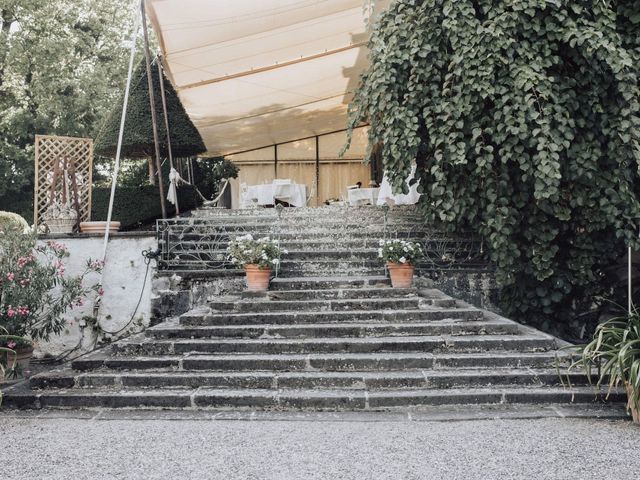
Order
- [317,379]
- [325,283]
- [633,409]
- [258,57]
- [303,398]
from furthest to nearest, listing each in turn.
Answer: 1. [258,57]
2. [325,283]
3. [317,379]
4. [303,398]
5. [633,409]

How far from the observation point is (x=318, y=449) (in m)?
3.40

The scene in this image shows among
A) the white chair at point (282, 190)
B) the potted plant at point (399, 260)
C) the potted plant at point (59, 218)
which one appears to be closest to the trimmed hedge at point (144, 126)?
the white chair at point (282, 190)

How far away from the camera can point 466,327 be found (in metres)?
5.27

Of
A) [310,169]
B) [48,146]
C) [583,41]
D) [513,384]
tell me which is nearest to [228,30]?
[48,146]

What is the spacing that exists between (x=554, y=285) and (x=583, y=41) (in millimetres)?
2608

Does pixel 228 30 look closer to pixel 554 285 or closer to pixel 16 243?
pixel 16 243

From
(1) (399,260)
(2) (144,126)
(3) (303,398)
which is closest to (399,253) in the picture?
(1) (399,260)

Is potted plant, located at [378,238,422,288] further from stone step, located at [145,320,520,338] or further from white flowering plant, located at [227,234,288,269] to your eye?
white flowering plant, located at [227,234,288,269]

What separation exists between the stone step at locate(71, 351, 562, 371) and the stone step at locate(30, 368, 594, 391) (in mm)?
85

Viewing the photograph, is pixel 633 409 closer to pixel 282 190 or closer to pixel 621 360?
pixel 621 360

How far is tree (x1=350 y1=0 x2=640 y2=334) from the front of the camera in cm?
524

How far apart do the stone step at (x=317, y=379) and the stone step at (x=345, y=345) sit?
33 centimetres

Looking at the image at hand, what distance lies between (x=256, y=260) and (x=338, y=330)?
147 cm

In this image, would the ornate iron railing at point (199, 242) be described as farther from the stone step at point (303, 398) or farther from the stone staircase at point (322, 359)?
the stone step at point (303, 398)
